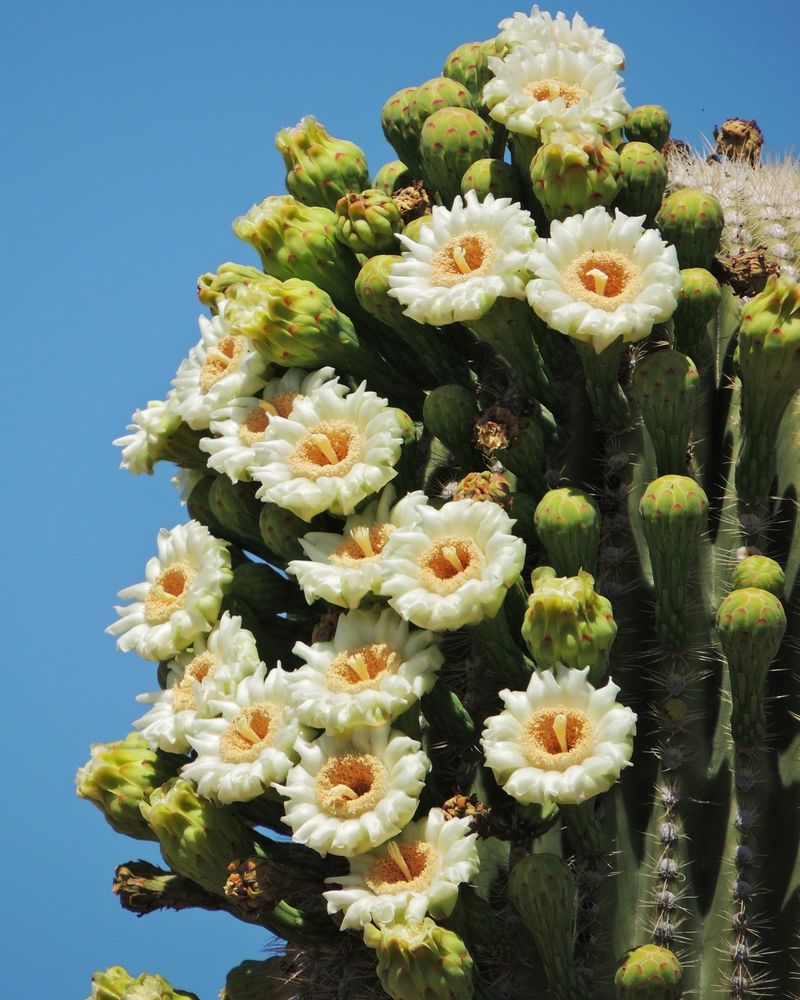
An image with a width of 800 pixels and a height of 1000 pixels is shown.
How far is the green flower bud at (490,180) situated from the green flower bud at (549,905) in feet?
4.61

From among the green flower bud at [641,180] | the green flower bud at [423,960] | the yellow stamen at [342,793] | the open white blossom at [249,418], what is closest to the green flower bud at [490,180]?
the green flower bud at [641,180]

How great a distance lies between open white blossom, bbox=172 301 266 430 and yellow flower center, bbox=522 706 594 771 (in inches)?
40.5

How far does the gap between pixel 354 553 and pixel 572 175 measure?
0.88 metres

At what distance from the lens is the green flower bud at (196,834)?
3.18 metres

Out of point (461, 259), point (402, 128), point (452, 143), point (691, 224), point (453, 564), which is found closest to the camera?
point (453, 564)

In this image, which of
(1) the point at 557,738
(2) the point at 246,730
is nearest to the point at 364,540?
(2) the point at 246,730

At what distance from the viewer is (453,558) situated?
3.01 meters

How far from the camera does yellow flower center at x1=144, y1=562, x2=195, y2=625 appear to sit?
134 inches

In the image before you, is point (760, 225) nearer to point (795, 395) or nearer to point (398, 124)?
point (795, 395)

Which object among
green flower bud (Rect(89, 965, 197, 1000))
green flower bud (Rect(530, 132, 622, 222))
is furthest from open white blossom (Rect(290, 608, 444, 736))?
green flower bud (Rect(530, 132, 622, 222))

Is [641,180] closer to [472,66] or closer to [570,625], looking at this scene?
[472,66]

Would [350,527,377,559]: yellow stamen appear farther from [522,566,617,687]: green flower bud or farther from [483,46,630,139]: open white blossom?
[483,46,630,139]: open white blossom

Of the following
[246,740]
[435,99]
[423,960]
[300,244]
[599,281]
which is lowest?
[423,960]

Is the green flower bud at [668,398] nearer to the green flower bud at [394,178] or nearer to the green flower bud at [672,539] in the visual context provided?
the green flower bud at [672,539]
